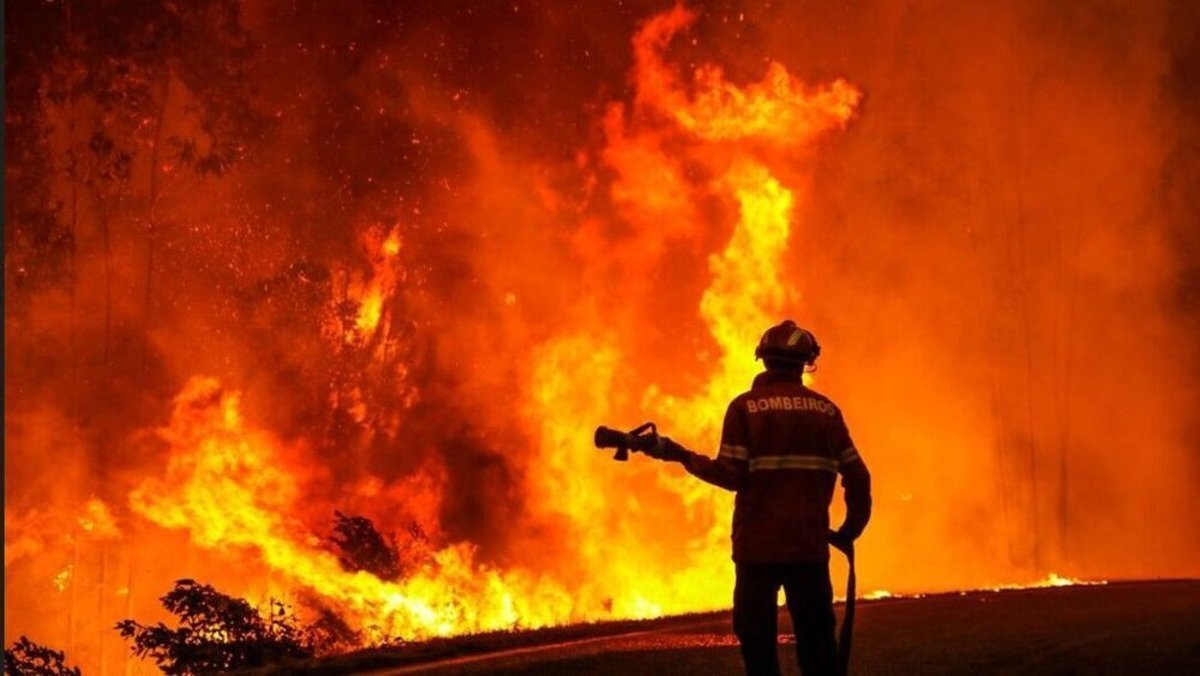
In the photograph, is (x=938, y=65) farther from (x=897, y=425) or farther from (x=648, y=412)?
(x=648, y=412)

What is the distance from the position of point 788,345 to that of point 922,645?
9.67ft

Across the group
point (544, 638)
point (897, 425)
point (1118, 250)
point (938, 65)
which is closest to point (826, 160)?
point (938, 65)

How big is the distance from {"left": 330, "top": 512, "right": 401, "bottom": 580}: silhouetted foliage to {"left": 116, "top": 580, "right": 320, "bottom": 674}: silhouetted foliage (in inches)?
88.8

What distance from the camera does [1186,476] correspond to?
24844mm

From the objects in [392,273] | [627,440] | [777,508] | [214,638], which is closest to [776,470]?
[777,508]

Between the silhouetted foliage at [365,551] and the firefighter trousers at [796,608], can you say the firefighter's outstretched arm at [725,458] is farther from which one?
the silhouetted foliage at [365,551]

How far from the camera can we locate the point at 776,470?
5.06 metres

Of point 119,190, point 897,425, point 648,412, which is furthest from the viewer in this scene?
point 897,425

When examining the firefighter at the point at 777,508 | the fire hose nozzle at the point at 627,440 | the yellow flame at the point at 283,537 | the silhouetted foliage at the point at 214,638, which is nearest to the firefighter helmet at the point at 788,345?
the firefighter at the point at 777,508

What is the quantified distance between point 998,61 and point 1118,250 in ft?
14.2

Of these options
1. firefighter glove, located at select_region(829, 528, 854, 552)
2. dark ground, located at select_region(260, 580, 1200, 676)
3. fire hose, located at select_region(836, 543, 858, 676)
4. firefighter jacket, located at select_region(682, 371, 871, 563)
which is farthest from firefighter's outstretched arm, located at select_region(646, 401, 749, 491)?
dark ground, located at select_region(260, 580, 1200, 676)

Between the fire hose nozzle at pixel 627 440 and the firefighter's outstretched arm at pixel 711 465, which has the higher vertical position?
the fire hose nozzle at pixel 627 440

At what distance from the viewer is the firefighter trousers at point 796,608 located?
16.4 feet

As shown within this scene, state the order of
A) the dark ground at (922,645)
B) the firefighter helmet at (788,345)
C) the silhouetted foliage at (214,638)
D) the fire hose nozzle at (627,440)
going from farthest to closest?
the silhouetted foliage at (214,638)
the dark ground at (922,645)
the firefighter helmet at (788,345)
the fire hose nozzle at (627,440)
